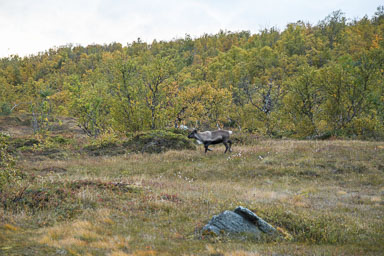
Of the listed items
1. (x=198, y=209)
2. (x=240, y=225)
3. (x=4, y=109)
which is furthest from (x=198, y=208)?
(x=4, y=109)

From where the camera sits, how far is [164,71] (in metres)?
35.0

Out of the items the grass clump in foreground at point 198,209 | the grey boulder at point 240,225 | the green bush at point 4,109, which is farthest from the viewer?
the green bush at point 4,109

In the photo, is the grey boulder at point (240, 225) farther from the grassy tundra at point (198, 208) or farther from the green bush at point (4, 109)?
the green bush at point (4, 109)

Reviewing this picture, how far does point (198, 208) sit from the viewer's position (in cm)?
A: 1115

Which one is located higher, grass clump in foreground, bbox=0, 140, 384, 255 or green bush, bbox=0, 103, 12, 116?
green bush, bbox=0, 103, 12, 116

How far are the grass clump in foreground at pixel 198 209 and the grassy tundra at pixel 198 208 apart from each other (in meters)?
0.03

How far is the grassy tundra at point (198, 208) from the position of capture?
7527 millimetres

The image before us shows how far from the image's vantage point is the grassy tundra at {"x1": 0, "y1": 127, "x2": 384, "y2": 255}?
7.53m

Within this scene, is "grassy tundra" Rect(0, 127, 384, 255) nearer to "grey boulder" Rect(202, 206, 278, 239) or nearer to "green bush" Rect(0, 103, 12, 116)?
"grey boulder" Rect(202, 206, 278, 239)

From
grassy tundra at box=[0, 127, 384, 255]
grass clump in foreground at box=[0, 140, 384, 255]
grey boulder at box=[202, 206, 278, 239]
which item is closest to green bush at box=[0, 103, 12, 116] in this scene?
grassy tundra at box=[0, 127, 384, 255]

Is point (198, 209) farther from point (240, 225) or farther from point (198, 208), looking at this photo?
point (240, 225)

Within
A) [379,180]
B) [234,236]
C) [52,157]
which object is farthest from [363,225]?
[52,157]

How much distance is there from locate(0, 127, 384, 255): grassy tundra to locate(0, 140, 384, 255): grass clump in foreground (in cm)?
3

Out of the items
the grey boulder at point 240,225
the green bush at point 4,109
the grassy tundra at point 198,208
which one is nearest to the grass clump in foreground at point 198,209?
the grassy tundra at point 198,208
